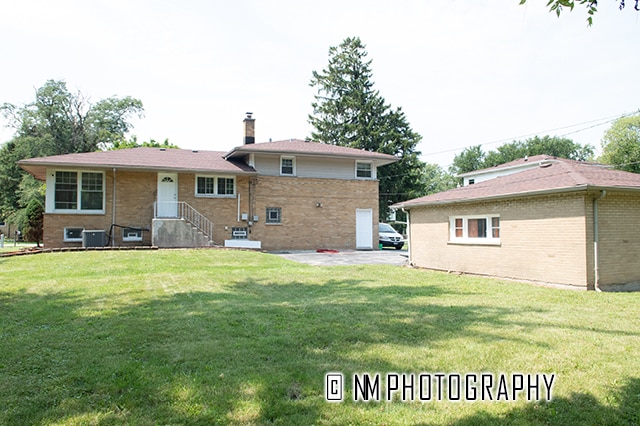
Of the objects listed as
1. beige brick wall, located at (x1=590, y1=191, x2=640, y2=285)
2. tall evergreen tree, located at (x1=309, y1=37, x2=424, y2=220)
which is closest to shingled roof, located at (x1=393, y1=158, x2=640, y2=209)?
beige brick wall, located at (x1=590, y1=191, x2=640, y2=285)

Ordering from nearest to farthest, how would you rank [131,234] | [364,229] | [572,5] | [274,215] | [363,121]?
[572,5], [131,234], [274,215], [364,229], [363,121]

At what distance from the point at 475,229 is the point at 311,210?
1229 centimetres

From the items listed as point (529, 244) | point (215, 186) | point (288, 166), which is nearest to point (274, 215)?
point (288, 166)

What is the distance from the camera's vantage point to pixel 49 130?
153 ft

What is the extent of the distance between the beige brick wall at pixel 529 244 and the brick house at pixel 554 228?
0.02 meters

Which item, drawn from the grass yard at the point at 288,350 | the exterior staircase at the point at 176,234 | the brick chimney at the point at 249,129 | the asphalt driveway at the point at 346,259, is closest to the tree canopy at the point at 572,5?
the grass yard at the point at 288,350

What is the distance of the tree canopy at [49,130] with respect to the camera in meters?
44.9

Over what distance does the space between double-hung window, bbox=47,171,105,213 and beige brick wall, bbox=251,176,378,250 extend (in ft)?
25.2

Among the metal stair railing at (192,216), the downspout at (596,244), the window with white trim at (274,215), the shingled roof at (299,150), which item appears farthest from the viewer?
the window with white trim at (274,215)

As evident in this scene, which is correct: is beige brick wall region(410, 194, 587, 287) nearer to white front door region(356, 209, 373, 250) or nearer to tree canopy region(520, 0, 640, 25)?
tree canopy region(520, 0, 640, 25)

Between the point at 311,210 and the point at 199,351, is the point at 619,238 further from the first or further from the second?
the point at 311,210

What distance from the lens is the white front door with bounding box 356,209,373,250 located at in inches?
1028

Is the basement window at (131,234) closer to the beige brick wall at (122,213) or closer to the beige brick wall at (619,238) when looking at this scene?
the beige brick wall at (122,213)

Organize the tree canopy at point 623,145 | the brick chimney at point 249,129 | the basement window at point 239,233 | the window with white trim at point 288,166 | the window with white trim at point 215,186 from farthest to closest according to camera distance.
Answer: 1. the tree canopy at point 623,145
2. the brick chimney at point 249,129
3. the window with white trim at point 288,166
4. the basement window at point 239,233
5. the window with white trim at point 215,186
